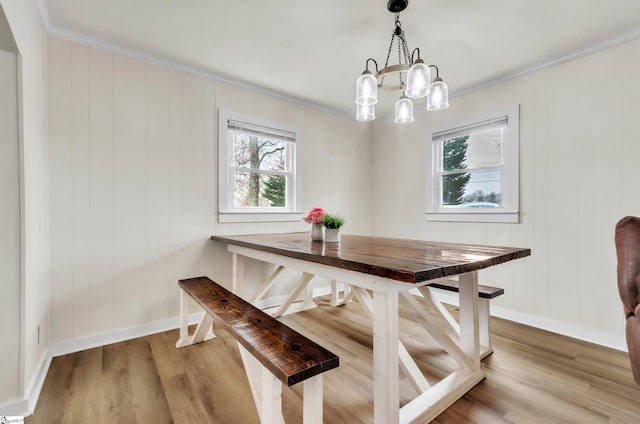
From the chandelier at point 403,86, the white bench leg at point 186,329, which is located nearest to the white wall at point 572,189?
the chandelier at point 403,86

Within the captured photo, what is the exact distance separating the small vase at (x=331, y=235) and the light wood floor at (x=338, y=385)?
0.83 meters

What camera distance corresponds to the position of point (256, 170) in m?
3.19

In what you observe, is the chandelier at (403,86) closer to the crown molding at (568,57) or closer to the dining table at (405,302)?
the dining table at (405,302)

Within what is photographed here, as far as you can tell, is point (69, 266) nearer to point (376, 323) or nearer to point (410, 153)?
point (376, 323)

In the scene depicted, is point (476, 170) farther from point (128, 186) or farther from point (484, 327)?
point (128, 186)

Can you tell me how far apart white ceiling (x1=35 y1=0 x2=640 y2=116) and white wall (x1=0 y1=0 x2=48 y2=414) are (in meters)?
0.42

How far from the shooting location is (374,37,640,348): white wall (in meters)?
2.24

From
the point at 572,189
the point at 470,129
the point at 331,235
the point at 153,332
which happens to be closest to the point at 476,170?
the point at 470,129

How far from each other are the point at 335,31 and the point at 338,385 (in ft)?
7.90

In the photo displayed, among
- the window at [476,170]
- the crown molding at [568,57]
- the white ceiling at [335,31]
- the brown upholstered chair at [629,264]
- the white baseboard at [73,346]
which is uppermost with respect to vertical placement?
the white ceiling at [335,31]

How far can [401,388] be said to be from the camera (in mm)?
1724

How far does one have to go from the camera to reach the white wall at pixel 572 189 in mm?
2236

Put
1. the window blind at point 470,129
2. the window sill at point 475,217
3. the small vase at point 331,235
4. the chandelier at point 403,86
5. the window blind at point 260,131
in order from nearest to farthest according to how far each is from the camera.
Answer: the chandelier at point 403,86
the small vase at point 331,235
the window sill at point 475,217
the window blind at point 470,129
the window blind at point 260,131

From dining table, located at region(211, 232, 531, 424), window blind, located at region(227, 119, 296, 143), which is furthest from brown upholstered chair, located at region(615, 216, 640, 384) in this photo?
window blind, located at region(227, 119, 296, 143)
